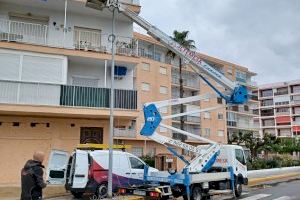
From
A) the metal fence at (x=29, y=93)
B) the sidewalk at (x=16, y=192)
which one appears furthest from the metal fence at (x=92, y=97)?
the sidewalk at (x=16, y=192)

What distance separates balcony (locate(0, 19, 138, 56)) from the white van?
6780 millimetres

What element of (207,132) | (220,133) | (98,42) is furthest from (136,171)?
(220,133)

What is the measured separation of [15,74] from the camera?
1742cm

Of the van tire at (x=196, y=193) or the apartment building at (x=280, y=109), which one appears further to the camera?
the apartment building at (x=280, y=109)

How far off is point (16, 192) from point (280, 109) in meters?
83.7

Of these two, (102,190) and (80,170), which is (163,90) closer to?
(102,190)

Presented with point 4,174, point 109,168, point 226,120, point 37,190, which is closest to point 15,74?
point 4,174

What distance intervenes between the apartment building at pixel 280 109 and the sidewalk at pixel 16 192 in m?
74.3

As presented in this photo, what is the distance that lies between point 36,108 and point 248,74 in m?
58.9

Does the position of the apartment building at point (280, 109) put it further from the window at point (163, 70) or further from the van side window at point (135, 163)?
the van side window at point (135, 163)

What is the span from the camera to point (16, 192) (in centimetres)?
1578

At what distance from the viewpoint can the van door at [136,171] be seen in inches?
619

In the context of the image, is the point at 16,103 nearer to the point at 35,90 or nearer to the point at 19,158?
the point at 35,90

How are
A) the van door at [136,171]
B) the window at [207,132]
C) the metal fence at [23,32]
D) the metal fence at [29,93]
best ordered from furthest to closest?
the window at [207,132], the metal fence at [23,32], the metal fence at [29,93], the van door at [136,171]
